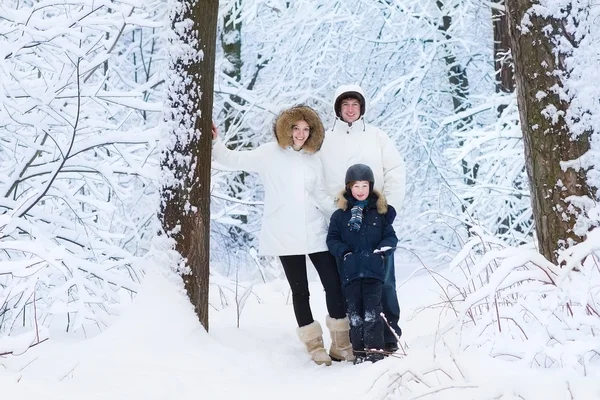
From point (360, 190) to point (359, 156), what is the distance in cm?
38

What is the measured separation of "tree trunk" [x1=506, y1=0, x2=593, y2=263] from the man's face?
58.1 inches

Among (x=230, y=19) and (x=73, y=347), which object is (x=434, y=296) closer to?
(x=73, y=347)

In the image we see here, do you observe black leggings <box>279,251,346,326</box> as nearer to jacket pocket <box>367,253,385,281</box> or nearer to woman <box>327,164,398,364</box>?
woman <box>327,164,398,364</box>

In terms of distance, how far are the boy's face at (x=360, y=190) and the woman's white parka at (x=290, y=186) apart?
30 cm

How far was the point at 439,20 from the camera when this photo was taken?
32.8 ft

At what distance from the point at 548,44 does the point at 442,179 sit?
6638 millimetres

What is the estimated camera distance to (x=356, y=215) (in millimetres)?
4523

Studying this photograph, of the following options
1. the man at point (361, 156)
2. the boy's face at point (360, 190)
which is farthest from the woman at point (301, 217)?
the boy's face at point (360, 190)

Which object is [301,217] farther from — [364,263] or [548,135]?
[548,135]

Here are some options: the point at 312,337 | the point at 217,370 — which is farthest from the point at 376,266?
the point at 217,370

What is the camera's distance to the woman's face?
4.86 m

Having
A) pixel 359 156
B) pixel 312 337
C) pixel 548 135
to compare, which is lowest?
pixel 312 337

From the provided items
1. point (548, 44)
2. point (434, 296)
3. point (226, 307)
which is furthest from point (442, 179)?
point (548, 44)

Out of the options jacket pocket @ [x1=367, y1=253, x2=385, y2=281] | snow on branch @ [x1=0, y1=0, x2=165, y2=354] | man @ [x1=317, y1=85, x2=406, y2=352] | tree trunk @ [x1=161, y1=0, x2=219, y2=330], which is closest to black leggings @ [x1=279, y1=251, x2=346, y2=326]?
man @ [x1=317, y1=85, x2=406, y2=352]
